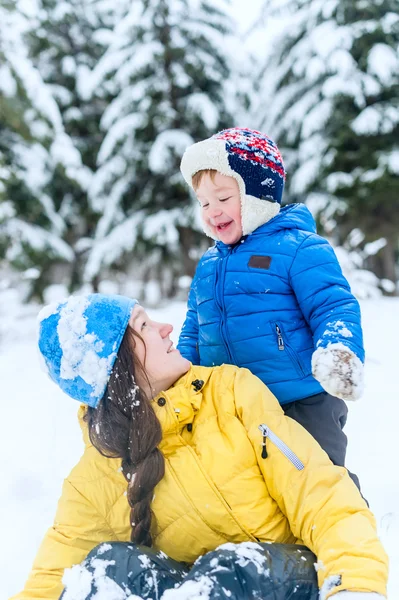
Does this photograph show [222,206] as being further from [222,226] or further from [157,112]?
[157,112]

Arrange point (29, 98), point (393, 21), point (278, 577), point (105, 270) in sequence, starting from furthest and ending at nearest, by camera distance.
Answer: point (105, 270) < point (393, 21) < point (29, 98) < point (278, 577)

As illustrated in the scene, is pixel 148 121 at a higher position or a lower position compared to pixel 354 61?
lower

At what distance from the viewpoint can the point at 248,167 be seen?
83.0 inches

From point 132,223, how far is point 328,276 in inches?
340

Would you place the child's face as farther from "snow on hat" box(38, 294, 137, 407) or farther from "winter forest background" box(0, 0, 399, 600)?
"winter forest background" box(0, 0, 399, 600)

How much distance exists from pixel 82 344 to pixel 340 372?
0.84 metres

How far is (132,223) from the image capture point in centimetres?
1020

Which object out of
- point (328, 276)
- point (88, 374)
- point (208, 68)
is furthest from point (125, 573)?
point (208, 68)

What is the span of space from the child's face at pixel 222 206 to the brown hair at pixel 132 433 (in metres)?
0.67

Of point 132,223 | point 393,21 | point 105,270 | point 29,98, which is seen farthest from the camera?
point 105,270

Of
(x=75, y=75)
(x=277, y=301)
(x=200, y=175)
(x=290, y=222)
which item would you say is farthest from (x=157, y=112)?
(x=277, y=301)

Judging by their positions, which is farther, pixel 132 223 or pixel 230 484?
pixel 132 223

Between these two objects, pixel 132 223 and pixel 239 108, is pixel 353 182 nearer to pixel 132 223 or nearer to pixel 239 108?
pixel 239 108

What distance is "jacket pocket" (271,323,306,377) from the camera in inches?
76.9
